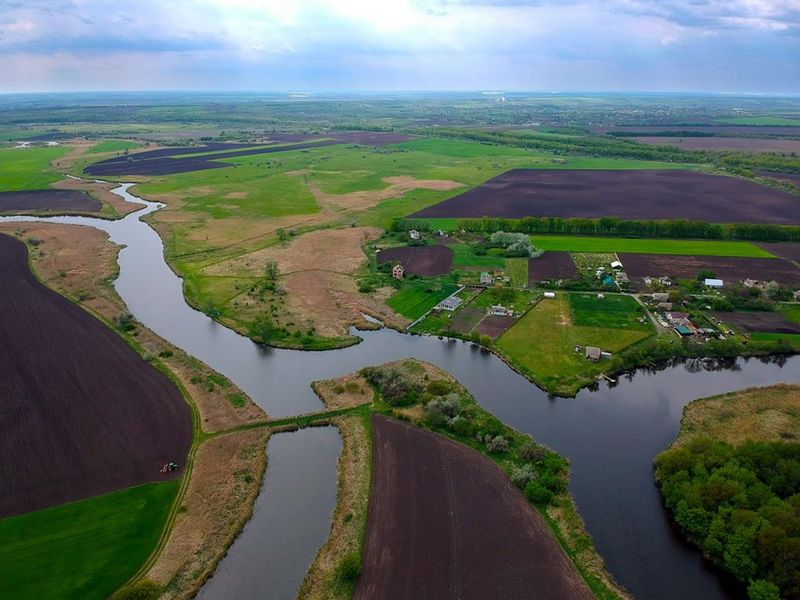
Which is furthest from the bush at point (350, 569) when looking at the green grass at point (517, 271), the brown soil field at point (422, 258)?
the brown soil field at point (422, 258)

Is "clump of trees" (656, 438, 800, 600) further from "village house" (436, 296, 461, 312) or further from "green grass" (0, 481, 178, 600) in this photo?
"green grass" (0, 481, 178, 600)

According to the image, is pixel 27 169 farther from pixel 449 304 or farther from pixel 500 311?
pixel 500 311

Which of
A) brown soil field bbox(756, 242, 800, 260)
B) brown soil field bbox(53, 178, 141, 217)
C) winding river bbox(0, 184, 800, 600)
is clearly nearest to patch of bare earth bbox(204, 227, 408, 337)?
winding river bbox(0, 184, 800, 600)

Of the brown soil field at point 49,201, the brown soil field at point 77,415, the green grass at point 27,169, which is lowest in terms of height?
the brown soil field at point 77,415

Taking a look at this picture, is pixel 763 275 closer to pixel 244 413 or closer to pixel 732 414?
pixel 732 414

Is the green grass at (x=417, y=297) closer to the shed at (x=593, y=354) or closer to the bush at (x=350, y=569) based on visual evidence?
the shed at (x=593, y=354)

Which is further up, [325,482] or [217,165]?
[217,165]

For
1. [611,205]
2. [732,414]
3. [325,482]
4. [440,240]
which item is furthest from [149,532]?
[611,205]

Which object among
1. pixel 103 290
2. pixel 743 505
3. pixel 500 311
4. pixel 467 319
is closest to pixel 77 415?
pixel 103 290

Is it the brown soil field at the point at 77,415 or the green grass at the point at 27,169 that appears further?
the green grass at the point at 27,169
